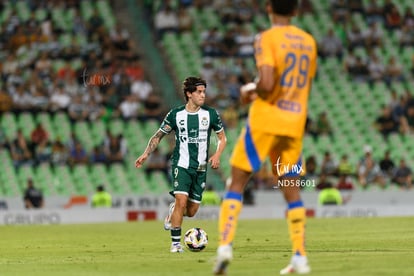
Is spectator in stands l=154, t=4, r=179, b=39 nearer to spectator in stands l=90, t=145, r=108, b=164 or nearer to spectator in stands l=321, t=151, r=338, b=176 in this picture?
spectator in stands l=90, t=145, r=108, b=164

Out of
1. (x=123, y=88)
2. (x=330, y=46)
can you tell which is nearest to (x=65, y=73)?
Answer: (x=123, y=88)

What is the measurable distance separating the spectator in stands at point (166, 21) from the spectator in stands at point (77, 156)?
7205 mm

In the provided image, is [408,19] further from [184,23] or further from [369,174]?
[369,174]

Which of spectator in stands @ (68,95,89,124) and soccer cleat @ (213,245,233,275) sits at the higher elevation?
spectator in stands @ (68,95,89,124)

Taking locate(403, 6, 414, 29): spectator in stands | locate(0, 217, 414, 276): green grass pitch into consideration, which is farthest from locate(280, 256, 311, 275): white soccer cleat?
locate(403, 6, 414, 29): spectator in stands

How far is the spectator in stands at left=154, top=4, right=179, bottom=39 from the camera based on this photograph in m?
38.7

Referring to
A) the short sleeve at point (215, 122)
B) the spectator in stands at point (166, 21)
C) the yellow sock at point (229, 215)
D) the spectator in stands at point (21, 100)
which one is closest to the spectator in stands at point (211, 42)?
the spectator in stands at point (166, 21)

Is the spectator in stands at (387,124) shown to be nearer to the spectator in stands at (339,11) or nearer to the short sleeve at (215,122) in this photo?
the spectator in stands at (339,11)

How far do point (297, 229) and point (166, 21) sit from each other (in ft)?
91.9

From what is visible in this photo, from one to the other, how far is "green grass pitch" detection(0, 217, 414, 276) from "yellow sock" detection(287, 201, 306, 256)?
0.34 m

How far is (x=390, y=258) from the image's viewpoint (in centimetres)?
1354

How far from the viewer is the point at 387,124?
36750mm

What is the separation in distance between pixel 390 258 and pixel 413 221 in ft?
42.5

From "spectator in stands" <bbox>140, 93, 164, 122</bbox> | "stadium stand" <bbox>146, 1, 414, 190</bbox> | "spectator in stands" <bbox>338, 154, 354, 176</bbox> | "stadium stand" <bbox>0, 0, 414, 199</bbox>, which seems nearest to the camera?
"stadium stand" <bbox>0, 0, 414, 199</bbox>
